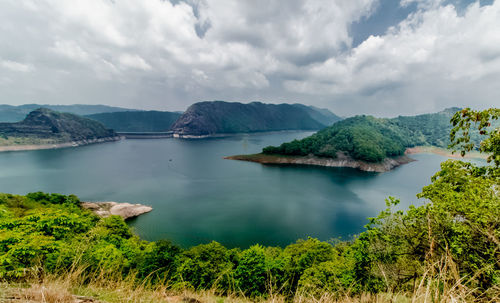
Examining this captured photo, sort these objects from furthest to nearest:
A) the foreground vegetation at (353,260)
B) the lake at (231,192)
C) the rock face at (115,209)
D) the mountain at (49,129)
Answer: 1. the mountain at (49,129)
2. the rock face at (115,209)
3. the lake at (231,192)
4. the foreground vegetation at (353,260)

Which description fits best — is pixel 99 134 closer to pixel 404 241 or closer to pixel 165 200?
pixel 165 200

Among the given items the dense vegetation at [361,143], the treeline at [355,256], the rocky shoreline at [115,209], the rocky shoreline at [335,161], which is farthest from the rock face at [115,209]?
the dense vegetation at [361,143]

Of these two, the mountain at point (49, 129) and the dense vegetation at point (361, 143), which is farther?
the mountain at point (49, 129)

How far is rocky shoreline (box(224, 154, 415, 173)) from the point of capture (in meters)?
56.2

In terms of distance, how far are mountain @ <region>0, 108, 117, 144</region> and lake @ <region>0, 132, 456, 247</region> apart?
32.9 m

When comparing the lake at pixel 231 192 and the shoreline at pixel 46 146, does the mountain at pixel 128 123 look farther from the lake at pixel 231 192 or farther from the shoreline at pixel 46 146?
the lake at pixel 231 192

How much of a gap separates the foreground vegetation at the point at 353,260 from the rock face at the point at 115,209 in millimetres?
12145

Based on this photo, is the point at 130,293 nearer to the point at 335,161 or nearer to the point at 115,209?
the point at 115,209

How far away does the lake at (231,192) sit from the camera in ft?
78.7

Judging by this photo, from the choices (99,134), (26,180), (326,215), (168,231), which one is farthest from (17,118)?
(326,215)

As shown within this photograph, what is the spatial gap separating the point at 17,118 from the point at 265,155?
829 ft

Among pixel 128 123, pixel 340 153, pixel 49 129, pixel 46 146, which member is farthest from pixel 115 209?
pixel 128 123

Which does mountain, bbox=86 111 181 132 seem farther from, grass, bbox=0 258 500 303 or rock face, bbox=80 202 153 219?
grass, bbox=0 258 500 303

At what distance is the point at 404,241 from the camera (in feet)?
21.3
